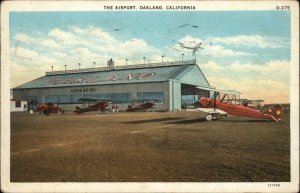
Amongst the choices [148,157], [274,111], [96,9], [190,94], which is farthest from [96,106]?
[148,157]

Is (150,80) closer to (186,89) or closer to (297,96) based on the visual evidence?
(186,89)

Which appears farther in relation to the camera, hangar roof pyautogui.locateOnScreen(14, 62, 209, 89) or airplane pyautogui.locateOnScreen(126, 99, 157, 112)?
airplane pyautogui.locateOnScreen(126, 99, 157, 112)

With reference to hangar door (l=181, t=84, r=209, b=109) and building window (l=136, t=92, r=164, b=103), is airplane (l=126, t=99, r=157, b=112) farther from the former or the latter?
hangar door (l=181, t=84, r=209, b=109)

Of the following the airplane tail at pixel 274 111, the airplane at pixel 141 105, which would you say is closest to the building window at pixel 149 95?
the airplane at pixel 141 105

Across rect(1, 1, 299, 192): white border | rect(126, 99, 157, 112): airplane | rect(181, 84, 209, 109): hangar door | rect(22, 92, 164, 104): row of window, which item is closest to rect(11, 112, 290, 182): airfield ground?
rect(1, 1, 299, 192): white border

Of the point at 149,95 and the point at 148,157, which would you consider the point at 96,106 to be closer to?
the point at 149,95

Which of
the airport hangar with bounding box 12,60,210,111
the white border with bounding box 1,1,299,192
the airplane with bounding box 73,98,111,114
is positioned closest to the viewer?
the white border with bounding box 1,1,299,192
